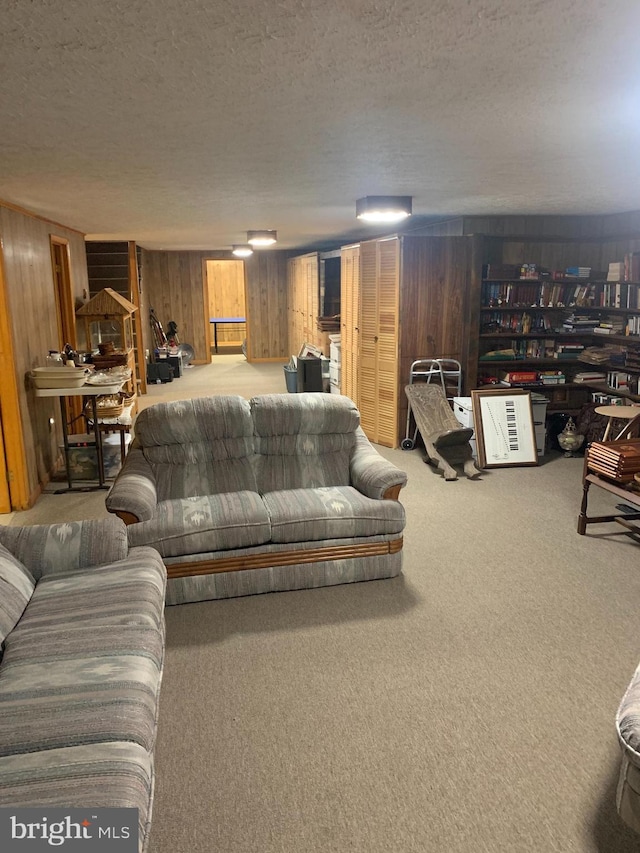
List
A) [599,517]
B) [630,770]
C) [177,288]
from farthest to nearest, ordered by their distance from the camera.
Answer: [177,288] → [599,517] → [630,770]

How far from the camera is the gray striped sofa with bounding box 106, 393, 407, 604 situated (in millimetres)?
3256

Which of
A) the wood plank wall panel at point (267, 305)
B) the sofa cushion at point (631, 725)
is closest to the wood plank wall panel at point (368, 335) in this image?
the sofa cushion at point (631, 725)

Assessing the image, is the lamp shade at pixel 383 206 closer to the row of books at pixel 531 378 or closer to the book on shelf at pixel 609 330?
the row of books at pixel 531 378

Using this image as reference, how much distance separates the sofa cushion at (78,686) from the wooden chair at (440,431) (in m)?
3.61

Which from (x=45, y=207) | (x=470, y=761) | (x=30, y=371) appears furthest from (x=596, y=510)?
(x=45, y=207)

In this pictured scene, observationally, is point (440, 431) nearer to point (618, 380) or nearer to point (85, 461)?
point (618, 380)

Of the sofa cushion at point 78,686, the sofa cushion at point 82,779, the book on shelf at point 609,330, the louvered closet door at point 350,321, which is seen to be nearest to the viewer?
the sofa cushion at point 82,779

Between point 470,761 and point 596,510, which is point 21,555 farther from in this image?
point 596,510

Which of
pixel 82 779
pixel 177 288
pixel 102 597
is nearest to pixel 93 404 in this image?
pixel 102 597

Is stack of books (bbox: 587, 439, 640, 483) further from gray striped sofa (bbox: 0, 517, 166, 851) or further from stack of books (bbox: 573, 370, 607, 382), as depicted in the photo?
gray striped sofa (bbox: 0, 517, 166, 851)

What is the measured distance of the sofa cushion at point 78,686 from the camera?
1.73 meters

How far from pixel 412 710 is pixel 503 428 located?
3.72m

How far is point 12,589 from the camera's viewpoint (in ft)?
7.98

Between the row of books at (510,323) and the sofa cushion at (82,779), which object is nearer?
the sofa cushion at (82,779)
